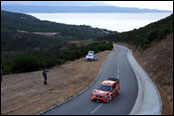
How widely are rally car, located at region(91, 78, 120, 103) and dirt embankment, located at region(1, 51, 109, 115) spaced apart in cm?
255

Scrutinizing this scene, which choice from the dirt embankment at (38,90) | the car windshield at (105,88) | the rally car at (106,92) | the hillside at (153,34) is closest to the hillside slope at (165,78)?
the rally car at (106,92)

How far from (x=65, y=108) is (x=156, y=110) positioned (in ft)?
21.0

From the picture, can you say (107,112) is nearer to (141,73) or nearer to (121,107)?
(121,107)

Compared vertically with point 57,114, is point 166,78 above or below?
above

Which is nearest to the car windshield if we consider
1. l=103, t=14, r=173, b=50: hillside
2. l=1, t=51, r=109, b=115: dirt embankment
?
l=1, t=51, r=109, b=115: dirt embankment

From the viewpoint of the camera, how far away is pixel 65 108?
17156 millimetres

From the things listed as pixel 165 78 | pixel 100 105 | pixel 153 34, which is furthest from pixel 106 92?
pixel 153 34

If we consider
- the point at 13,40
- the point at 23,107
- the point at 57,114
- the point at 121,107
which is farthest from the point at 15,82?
the point at 13,40

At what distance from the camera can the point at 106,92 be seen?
19.1 meters

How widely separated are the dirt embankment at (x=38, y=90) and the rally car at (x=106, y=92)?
255cm

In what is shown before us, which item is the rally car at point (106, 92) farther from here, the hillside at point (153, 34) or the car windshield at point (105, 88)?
the hillside at point (153, 34)

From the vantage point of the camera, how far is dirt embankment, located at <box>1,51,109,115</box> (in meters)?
17.3

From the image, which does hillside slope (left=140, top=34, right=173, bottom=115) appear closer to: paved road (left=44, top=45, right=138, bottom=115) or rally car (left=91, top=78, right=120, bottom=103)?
paved road (left=44, top=45, right=138, bottom=115)

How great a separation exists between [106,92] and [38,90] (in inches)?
276
